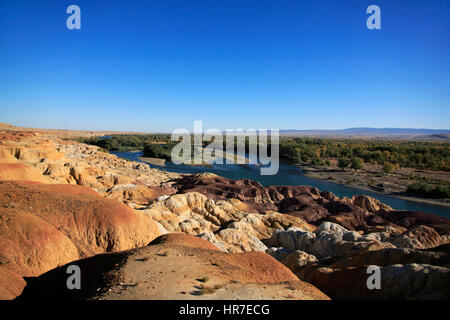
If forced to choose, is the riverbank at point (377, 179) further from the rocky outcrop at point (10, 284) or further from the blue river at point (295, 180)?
the rocky outcrop at point (10, 284)

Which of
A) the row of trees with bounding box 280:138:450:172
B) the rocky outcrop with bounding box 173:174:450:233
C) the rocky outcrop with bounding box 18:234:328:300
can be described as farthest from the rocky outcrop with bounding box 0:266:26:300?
the row of trees with bounding box 280:138:450:172

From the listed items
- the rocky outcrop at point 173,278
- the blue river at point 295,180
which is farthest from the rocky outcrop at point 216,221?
the blue river at point 295,180

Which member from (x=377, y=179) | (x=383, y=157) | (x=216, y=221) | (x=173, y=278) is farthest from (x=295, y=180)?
(x=173, y=278)

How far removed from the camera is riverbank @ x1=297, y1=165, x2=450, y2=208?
51.0 metres

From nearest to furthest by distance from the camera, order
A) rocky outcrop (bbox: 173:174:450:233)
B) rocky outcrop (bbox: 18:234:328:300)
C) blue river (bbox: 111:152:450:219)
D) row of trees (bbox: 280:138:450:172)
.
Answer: rocky outcrop (bbox: 18:234:328:300), rocky outcrop (bbox: 173:174:450:233), blue river (bbox: 111:152:450:219), row of trees (bbox: 280:138:450:172)

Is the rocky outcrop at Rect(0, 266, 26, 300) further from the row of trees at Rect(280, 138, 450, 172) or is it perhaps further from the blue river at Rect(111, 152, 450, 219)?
the row of trees at Rect(280, 138, 450, 172)

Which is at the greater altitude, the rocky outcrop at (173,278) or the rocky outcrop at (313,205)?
the rocky outcrop at (173,278)

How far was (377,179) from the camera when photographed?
203 feet

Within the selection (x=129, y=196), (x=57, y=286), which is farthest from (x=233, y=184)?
(x=57, y=286)

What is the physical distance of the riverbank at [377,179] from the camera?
51.0 m

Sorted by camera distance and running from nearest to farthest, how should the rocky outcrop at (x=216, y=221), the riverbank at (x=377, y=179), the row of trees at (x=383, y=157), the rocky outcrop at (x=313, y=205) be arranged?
the rocky outcrop at (x=216, y=221), the rocky outcrop at (x=313, y=205), the riverbank at (x=377, y=179), the row of trees at (x=383, y=157)

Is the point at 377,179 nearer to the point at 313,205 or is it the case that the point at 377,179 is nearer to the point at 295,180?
the point at 295,180
